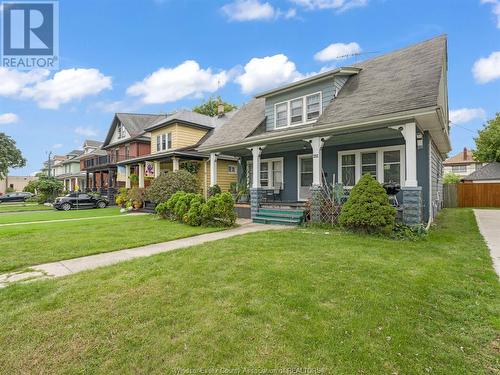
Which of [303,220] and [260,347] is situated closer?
[260,347]

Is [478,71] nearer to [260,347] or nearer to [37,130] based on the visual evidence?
[260,347]

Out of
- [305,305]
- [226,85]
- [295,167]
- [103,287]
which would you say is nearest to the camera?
[305,305]

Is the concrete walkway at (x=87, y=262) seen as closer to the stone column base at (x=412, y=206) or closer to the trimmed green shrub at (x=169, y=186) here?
the stone column base at (x=412, y=206)

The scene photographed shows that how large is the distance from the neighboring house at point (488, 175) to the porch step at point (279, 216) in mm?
24666

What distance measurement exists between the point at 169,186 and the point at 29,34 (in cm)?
827

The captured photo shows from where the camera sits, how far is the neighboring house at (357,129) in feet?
26.5

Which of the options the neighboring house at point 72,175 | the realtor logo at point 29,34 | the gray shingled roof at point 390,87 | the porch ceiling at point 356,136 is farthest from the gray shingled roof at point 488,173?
the neighboring house at point 72,175

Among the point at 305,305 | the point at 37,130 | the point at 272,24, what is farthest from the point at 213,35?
the point at 305,305

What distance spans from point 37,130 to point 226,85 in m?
16.7

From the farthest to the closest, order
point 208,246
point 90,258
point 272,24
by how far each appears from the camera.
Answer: point 272,24, point 208,246, point 90,258

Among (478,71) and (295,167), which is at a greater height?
(478,71)

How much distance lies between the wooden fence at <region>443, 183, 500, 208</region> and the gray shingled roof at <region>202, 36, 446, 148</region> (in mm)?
13088

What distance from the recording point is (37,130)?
18.8 meters

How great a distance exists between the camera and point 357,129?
9.12m
